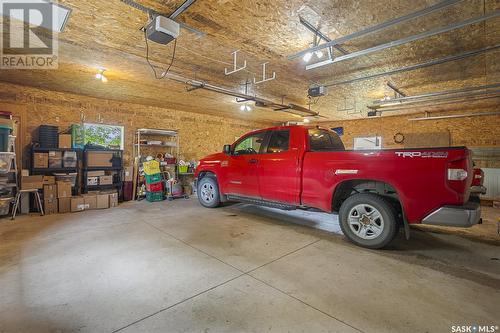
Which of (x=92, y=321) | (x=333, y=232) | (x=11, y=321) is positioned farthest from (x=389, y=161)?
(x=11, y=321)

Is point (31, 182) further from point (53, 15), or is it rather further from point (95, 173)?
point (53, 15)

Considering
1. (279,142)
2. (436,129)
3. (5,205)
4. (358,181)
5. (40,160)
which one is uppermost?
(436,129)

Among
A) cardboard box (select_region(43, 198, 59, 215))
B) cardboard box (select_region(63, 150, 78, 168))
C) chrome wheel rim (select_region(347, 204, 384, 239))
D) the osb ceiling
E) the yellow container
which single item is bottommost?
cardboard box (select_region(43, 198, 59, 215))

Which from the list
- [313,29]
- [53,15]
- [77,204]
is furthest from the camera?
[77,204]

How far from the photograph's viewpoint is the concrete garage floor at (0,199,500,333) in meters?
1.66

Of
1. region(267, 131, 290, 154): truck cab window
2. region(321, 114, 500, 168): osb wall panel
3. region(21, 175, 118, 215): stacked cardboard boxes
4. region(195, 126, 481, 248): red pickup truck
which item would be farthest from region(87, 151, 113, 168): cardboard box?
region(321, 114, 500, 168): osb wall panel

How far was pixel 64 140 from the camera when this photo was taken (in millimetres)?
5324

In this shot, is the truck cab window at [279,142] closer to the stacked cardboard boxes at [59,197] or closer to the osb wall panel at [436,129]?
the stacked cardboard boxes at [59,197]

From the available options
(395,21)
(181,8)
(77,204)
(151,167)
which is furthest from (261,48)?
(77,204)

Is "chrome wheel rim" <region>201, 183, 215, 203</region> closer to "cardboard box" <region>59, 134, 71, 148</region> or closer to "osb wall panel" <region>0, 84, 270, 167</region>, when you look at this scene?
"osb wall panel" <region>0, 84, 270, 167</region>

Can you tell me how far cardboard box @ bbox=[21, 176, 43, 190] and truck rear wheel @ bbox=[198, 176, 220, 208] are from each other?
3.39 meters

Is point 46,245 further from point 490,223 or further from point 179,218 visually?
point 490,223

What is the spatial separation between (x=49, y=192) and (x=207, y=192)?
338cm

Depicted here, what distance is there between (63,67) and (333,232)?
5.59 m
